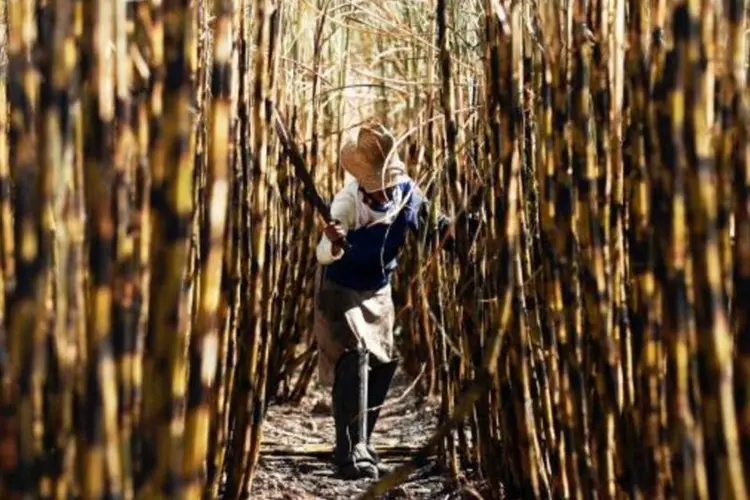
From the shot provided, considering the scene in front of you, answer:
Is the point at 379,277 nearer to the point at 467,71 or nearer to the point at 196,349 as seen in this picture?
the point at 467,71

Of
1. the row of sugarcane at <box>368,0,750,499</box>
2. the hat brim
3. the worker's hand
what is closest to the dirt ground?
the row of sugarcane at <box>368,0,750,499</box>

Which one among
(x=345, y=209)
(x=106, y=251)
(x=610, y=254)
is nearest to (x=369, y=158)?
(x=345, y=209)

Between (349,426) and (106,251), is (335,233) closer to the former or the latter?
(349,426)

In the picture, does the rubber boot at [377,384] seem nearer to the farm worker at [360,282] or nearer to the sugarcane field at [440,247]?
the farm worker at [360,282]

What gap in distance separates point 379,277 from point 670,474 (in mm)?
1690

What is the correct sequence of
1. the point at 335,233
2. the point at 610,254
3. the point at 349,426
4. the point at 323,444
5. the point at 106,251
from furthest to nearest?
the point at 323,444, the point at 349,426, the point at 335,233, the point at 610,254, the point at 106,251

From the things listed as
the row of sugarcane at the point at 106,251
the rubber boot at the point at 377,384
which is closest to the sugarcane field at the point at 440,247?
the row of sugarcane at the point at 106,251

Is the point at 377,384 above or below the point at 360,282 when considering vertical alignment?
below

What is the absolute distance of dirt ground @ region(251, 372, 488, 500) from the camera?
9.35 feet

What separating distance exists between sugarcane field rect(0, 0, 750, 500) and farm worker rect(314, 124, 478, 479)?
11mm

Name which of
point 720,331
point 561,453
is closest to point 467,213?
point 561,453

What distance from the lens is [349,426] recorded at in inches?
121

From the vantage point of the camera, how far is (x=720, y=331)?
1.28 meters

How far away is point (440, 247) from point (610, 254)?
0.33 m
